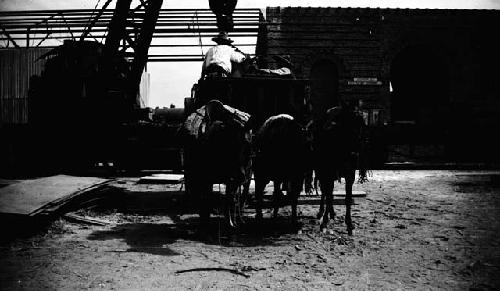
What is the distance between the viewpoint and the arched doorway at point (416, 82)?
65.0 feet

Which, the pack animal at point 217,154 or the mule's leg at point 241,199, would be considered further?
the mule's leg at point 241,199

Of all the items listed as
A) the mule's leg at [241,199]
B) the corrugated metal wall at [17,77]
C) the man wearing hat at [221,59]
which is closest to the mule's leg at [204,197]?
the mule's leg at [241,199]

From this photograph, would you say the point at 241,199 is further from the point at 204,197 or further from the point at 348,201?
the point at 348,201

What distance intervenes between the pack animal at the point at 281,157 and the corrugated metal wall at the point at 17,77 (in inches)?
638

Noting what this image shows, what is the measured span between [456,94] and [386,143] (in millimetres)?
7373

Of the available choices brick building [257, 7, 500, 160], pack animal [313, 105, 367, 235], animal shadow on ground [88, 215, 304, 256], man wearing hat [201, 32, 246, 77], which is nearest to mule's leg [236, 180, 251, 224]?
animal shadow on ground [88, 215, 304, 256]

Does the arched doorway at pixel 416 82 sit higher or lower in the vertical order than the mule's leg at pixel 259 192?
higher

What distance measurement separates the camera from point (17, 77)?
58.4ft

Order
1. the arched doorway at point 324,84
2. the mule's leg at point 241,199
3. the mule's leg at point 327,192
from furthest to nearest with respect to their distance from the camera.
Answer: the arched doorway at point 324,84 < the mule's leg at point 241,199 < the mule's leg at point 327,192

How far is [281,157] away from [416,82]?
19180mm

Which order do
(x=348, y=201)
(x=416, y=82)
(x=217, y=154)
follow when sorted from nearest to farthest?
(x=217, y=154) < (x=348, y=201) < (x=416, y=82)

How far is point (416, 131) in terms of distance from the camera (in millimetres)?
14945

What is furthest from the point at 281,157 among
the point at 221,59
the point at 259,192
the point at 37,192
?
the point at 37,192

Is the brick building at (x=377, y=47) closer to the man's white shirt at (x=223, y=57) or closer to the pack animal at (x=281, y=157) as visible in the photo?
the man's white shirt at (x=223, y=57)
